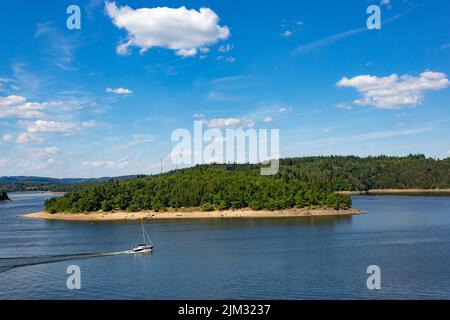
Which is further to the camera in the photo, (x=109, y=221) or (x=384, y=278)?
(x=109, y=221)

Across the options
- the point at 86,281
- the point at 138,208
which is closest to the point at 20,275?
the point at 86,281

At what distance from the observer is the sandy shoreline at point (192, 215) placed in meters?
119

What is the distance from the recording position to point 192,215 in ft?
405

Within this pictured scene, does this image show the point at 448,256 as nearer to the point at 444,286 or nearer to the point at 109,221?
the point at 444,286

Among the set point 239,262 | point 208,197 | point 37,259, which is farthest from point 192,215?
point 239,262

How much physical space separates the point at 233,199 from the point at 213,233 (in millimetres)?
43805

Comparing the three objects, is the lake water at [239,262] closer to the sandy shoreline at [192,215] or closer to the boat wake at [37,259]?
the boat wake at [37,259]

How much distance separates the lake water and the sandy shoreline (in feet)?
74.8

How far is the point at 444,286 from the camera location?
131ft

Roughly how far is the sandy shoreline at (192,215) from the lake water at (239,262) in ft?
74.8

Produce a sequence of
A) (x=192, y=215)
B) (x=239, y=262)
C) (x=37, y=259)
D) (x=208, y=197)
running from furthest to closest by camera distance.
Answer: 1. (x=208, y=197)
2. (x=192, y=215)
3. (x=37, y=259)
4. (x=239, y=262)

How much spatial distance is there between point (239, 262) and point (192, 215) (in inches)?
2753

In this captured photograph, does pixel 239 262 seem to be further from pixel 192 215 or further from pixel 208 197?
pixel 208 197

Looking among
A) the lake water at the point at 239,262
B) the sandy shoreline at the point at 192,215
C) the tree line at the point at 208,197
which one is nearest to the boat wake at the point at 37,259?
the lake water at the point at 239,262
